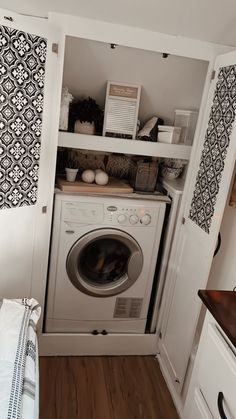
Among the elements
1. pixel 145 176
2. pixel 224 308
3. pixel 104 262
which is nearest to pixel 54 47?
pixel 145 176

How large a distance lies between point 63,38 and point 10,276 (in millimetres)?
1351

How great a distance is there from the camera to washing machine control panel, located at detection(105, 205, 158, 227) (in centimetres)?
227

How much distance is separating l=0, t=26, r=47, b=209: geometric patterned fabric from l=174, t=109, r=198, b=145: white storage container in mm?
1008

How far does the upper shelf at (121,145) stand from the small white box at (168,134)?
0.07 m

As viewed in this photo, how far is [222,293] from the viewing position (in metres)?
1.43

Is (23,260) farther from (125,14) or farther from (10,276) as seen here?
(125,14)

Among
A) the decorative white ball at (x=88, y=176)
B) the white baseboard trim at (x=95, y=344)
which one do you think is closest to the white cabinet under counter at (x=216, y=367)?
the white baseboard trim at (x=95, y=344)

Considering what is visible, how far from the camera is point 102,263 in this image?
249 cm

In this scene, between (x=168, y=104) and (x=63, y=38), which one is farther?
(x=168, y=104)

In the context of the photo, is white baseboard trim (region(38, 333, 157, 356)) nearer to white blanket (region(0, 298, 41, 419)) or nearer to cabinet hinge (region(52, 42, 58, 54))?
white blanket (region(0, 298, 41, 419))

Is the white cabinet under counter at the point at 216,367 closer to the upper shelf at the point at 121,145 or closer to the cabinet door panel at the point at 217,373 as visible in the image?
the cabinet door panel at the point at 217,373

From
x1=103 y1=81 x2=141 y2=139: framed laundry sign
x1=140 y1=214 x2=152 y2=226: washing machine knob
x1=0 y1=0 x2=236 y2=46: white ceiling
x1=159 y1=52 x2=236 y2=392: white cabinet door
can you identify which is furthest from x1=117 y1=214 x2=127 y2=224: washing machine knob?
x1=0 y1=0 x2=236 y2=46: white ceiling

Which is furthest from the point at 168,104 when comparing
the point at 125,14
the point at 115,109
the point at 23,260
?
the point at 23,260

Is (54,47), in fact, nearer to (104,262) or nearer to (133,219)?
(133,219)
